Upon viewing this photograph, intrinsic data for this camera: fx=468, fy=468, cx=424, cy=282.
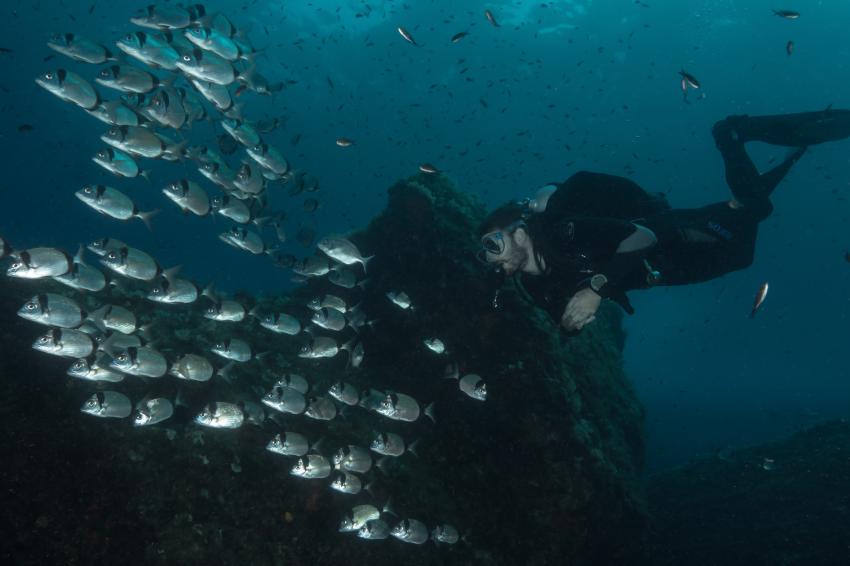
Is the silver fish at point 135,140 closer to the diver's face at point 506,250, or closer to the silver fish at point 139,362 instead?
the silver fish at point 139,362

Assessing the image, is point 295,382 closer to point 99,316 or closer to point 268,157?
point 99,316

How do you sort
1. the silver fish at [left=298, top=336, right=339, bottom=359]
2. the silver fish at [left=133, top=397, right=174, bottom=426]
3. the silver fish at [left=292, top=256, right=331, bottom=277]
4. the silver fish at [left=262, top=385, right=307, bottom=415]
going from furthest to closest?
the silver fish at [left=292, top=256, right=331, bottom=277] → the silver fish at [left=298, top=336, right=339, bottom=359] → the silver fish at [left=262, top=385, right=307, bottom=415] → the silver fish at [left=133, top=397, right=174, bottom=426]

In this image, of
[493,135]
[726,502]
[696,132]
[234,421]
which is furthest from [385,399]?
[493,135]

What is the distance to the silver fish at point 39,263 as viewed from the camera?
16.7ft

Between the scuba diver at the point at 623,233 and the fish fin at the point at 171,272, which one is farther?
the fish fin at the point at 171,272

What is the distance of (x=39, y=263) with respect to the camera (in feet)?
17.1

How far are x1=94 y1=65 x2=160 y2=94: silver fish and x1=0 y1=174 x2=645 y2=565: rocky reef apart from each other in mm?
3471

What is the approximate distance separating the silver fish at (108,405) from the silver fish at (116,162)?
10.0 feet

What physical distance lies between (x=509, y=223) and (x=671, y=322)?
83.9m

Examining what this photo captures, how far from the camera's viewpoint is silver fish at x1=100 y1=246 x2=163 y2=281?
5.98m

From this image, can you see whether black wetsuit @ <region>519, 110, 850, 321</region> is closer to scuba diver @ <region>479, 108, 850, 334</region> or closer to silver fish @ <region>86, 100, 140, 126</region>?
scuba diver @ <region>479, 108, 850, 334</region>

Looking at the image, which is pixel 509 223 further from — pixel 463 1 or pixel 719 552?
pixel 463 1

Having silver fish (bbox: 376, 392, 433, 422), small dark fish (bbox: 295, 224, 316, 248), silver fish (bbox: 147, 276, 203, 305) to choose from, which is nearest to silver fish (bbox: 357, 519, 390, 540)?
silver fish (bbox: 376, 392, 433, 422)

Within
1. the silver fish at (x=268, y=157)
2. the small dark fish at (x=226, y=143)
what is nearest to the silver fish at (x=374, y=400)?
the silver fish at (x=268, y=157)
